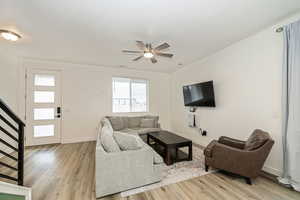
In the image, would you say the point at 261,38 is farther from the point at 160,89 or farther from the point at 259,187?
the point at 160,89

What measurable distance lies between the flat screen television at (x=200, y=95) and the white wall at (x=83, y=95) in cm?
233

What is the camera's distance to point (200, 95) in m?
4.06

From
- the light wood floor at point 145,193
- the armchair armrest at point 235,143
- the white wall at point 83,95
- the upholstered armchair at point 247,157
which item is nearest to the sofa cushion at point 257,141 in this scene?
the upholstered armchair at point 247,157

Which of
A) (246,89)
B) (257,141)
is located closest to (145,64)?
(246,89)

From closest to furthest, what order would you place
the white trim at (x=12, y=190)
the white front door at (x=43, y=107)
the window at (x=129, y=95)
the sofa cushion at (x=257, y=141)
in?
the white trim at (x=12, y=190), the sofa cushion at (x=257, y=141), the white front door at (x=43, y=107), the window at (x=129, y=95)

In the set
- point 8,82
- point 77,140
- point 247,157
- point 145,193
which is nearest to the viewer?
point 145,193

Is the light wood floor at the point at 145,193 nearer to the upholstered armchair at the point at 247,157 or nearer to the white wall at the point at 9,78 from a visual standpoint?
the upholstered armchair at the point at 247,157

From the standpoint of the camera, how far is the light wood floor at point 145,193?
1923 mm

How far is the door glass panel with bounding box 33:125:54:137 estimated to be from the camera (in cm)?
416

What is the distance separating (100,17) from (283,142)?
12.2 ft

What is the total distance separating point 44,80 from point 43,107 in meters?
0.88

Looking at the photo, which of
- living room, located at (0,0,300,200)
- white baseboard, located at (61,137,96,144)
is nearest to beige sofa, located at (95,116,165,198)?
living room, located at (0,0,300,200)

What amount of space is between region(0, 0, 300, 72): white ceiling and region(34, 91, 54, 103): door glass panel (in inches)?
53.2

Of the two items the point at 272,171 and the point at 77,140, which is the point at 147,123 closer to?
the point at 77,140
